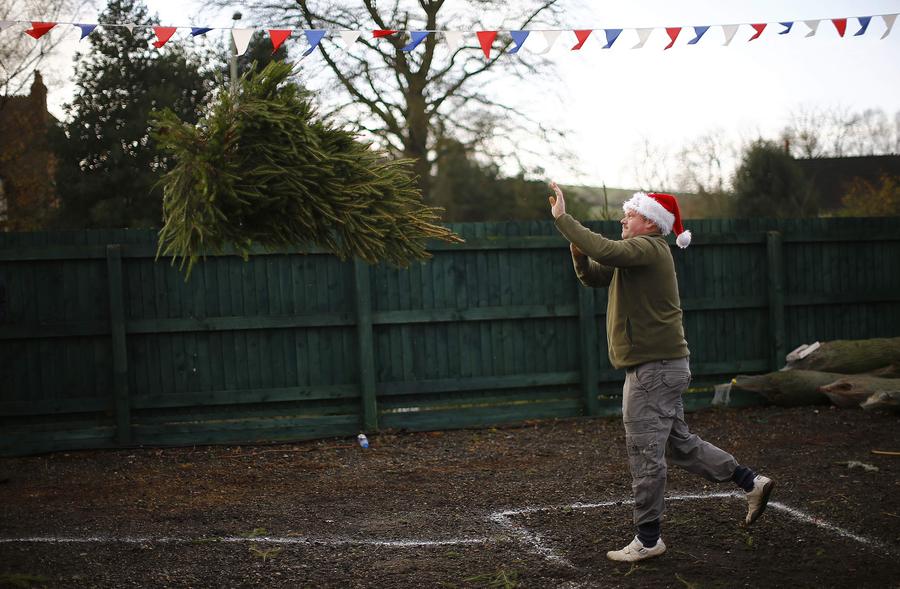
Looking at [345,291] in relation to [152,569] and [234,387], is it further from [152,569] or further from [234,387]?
[152,569]

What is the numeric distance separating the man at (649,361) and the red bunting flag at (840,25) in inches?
182

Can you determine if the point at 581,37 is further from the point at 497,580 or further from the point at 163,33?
the point at 497,580

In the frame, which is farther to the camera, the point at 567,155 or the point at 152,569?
the point at 567,155

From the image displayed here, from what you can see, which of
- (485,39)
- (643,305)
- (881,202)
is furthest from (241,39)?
(881,202)

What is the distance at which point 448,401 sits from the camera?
28.8 ft

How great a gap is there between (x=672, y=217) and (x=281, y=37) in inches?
167

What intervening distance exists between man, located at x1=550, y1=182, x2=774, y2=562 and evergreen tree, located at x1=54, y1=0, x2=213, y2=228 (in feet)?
44.2

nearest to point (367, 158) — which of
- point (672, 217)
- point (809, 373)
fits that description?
point (672, 217)

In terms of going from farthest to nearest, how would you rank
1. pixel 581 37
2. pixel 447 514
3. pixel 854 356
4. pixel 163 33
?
1. pixel 854 356
2. pixel 581 37
3. pixel 163 33
4. pixel 447 514

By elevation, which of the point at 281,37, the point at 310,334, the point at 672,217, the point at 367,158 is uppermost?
the point at 281,37

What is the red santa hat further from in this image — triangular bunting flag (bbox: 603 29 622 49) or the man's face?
triangular bunting flag (bbox: 603 29 622 49)

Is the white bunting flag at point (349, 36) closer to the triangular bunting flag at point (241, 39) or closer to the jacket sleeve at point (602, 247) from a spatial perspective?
the triangular bunting flag at point (241, 39)

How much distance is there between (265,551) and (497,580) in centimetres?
133

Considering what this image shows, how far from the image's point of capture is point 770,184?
74.3 ft
